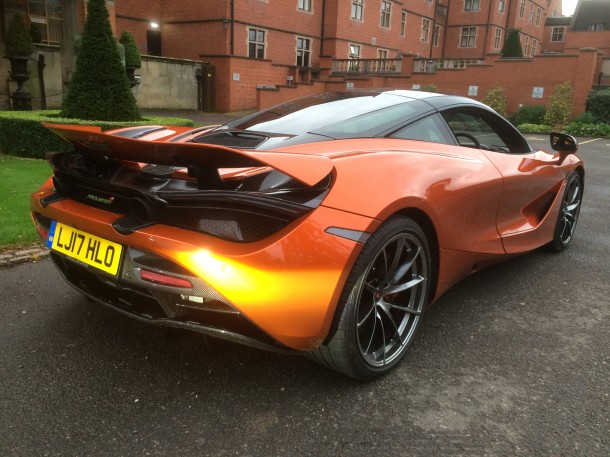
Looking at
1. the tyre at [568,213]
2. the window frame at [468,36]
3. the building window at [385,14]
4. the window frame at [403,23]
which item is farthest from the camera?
the window frame at [468,36]

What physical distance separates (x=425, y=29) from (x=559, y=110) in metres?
18.9

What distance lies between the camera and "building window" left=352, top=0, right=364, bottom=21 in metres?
28.7

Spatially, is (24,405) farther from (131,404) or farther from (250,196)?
(250,196)

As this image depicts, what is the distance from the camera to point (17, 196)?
17.6 ft

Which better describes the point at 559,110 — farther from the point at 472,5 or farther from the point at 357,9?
the point at 472,5

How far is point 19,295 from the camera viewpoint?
10.0 ft

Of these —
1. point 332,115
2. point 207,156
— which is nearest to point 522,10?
point 332,115

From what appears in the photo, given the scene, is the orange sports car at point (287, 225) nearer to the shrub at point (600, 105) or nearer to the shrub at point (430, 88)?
the shrub at point (430, 88)

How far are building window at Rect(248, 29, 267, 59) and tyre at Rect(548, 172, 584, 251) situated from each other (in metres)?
21.7

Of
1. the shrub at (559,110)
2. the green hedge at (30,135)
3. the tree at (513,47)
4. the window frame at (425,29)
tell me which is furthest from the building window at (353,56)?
the green hedge at (30,135)

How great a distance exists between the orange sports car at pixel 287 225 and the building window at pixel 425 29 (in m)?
37.0

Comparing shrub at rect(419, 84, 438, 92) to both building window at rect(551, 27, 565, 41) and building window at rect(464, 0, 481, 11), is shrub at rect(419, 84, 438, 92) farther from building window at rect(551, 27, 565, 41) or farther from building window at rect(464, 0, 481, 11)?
building window at rect(551, 27, 565, 41)

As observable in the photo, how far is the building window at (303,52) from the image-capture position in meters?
27.1

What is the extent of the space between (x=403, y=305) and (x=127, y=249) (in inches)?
50.2
